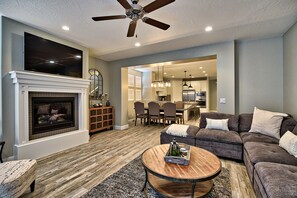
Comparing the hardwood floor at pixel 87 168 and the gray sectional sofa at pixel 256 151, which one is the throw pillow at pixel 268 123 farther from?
the hardwood floor at pixel 87 168

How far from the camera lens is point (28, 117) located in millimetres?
2859

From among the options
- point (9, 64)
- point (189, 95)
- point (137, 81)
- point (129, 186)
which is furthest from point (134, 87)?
point (129, 186)

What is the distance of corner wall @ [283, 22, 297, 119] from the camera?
2746mm

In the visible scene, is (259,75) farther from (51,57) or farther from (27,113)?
(27,113)

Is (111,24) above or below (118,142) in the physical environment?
above

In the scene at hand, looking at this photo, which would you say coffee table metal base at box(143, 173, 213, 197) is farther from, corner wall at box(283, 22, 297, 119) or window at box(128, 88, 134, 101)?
window at box(128, 88, 134, 101)

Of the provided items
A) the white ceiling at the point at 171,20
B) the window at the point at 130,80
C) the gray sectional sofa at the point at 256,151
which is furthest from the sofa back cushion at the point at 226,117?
the window at the point at 130,80

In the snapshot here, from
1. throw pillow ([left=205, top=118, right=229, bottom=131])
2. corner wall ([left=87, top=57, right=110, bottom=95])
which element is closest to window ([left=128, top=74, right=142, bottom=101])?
corner wall ([left=87, top=57, right=110, bottom=95])

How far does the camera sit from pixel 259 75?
11.6 ft

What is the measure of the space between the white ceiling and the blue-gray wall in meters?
0.30

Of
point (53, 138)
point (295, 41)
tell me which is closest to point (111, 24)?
point (53, 138)

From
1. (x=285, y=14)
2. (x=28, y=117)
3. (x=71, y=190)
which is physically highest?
(x=285, y=14)

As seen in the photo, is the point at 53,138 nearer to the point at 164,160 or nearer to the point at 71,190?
the point at 71,190

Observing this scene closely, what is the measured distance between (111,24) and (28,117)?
260 cm
